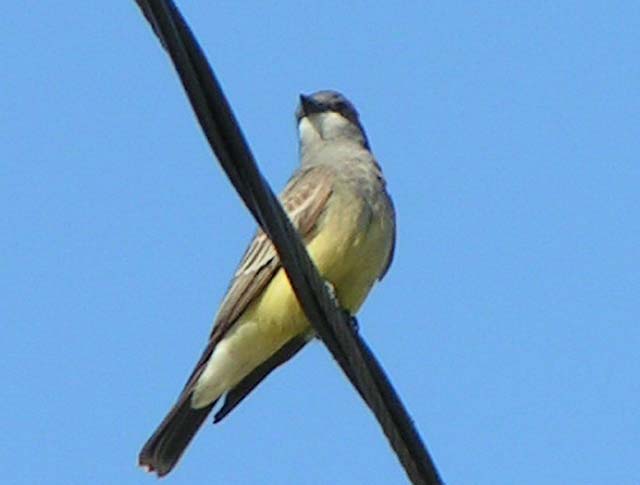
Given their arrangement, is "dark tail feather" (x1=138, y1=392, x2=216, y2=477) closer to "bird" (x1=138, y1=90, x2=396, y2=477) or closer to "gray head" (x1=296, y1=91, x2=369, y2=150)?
"bird" (x1=138, y1=90, x2=396, y2=477)

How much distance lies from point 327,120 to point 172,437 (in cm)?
210

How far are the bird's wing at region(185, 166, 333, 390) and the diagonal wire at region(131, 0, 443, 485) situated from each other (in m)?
2.58

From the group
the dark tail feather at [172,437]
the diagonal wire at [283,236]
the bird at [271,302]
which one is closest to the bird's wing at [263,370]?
the bird at [271,302]

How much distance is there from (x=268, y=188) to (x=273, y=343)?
3.14 m

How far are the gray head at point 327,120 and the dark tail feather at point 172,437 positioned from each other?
68.7 inches

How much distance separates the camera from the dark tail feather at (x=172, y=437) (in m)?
7.14

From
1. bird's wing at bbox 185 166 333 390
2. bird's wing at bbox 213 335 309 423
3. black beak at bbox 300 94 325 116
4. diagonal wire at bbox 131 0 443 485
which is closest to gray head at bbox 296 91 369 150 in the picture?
black beak at bbox 300 94 325 116

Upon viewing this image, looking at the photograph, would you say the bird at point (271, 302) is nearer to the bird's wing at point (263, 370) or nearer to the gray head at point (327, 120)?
the bird's wing at point (263, 370)

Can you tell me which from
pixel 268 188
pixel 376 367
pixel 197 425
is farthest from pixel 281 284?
pixel 268 188

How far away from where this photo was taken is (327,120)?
859 centimetres

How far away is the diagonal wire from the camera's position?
375 centimetres

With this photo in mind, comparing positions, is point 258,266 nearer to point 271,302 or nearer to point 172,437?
point 271,302

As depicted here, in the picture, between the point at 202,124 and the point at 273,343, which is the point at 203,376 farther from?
the point at 202,124

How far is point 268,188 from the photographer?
4.06 meters
